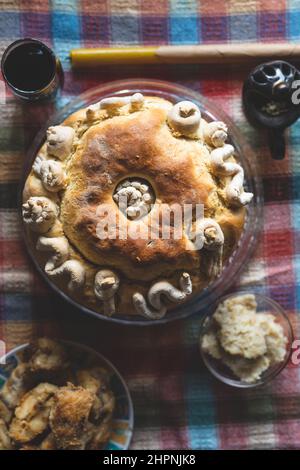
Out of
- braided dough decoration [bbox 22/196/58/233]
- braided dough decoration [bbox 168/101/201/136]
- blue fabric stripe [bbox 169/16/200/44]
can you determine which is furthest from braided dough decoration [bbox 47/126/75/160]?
blue fabric stripe [bbox 169/16/200/44]

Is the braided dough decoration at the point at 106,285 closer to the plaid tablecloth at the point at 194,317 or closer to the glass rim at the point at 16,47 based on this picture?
the plaid tablecloth at the point at 194,317

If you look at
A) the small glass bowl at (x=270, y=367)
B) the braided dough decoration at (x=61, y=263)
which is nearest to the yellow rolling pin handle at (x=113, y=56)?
the braided dough decoration at (x=61, y=263)

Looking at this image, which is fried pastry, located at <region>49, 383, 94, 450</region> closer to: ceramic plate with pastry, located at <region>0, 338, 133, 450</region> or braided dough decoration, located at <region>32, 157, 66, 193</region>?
ceramic plate with pastry, located at <region>0, 338, 133, 450</region>

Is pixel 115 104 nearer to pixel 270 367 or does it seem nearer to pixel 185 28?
pixel 185 28

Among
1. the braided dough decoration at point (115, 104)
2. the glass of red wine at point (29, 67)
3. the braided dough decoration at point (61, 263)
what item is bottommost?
the braided dough decoration at point (61, 263)

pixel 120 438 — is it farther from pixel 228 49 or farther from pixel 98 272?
pixel 228 49

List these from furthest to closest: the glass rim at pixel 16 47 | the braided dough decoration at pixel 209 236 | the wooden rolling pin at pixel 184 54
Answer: the wooden rolling pin at pixel 184 54 < the glass rim at pixel 16 47 < the braided dough decoration at pixel 209 236

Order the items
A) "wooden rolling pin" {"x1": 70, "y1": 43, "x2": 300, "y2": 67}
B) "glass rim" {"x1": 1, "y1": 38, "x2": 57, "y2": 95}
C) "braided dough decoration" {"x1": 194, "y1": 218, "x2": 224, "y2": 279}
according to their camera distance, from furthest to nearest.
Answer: "wooden rolling pin" {"x1": 70, "y1": 43, "x2": 300, "y2": 67} → "glass rim" {"x1": 1, "y1": 38, "x2": 57, "y2": 95} → "braided dough decoration" {"x1": 194, "y1": 218, "x2": 224, "y2": 279}
